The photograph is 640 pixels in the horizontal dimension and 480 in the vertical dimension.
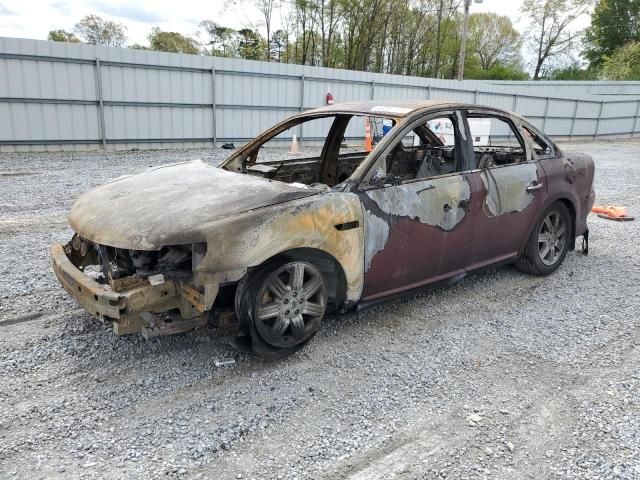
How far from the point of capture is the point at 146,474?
2326 millimetres

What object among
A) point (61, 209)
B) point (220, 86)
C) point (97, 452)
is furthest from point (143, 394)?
point (220, 86)

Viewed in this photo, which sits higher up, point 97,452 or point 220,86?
point 220,86

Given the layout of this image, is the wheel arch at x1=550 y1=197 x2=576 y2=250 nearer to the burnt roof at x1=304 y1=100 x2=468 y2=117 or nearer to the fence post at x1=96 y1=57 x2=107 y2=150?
the burnt roof at x1=304 y1=100 x2=468 y2=117

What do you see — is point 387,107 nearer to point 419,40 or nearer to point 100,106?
point 100,106

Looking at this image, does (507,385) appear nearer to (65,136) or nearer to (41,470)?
(41,470)

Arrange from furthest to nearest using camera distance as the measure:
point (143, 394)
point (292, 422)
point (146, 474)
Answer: point (143, 394) < point (292, 422) < point (146, 474)

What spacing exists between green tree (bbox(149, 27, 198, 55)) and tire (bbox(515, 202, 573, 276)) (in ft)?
138

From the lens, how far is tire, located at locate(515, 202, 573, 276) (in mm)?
4812

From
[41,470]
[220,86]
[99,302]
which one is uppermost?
[220,86]

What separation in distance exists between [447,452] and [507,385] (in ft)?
2.68

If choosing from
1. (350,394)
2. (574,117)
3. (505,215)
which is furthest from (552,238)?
(574,117)

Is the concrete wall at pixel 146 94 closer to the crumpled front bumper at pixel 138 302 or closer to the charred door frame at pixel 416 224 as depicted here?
the crumpled front bumper at pixel 138 302

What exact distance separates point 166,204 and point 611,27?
60.8m

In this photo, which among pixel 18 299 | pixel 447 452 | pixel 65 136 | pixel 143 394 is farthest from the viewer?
pixel 65 136
